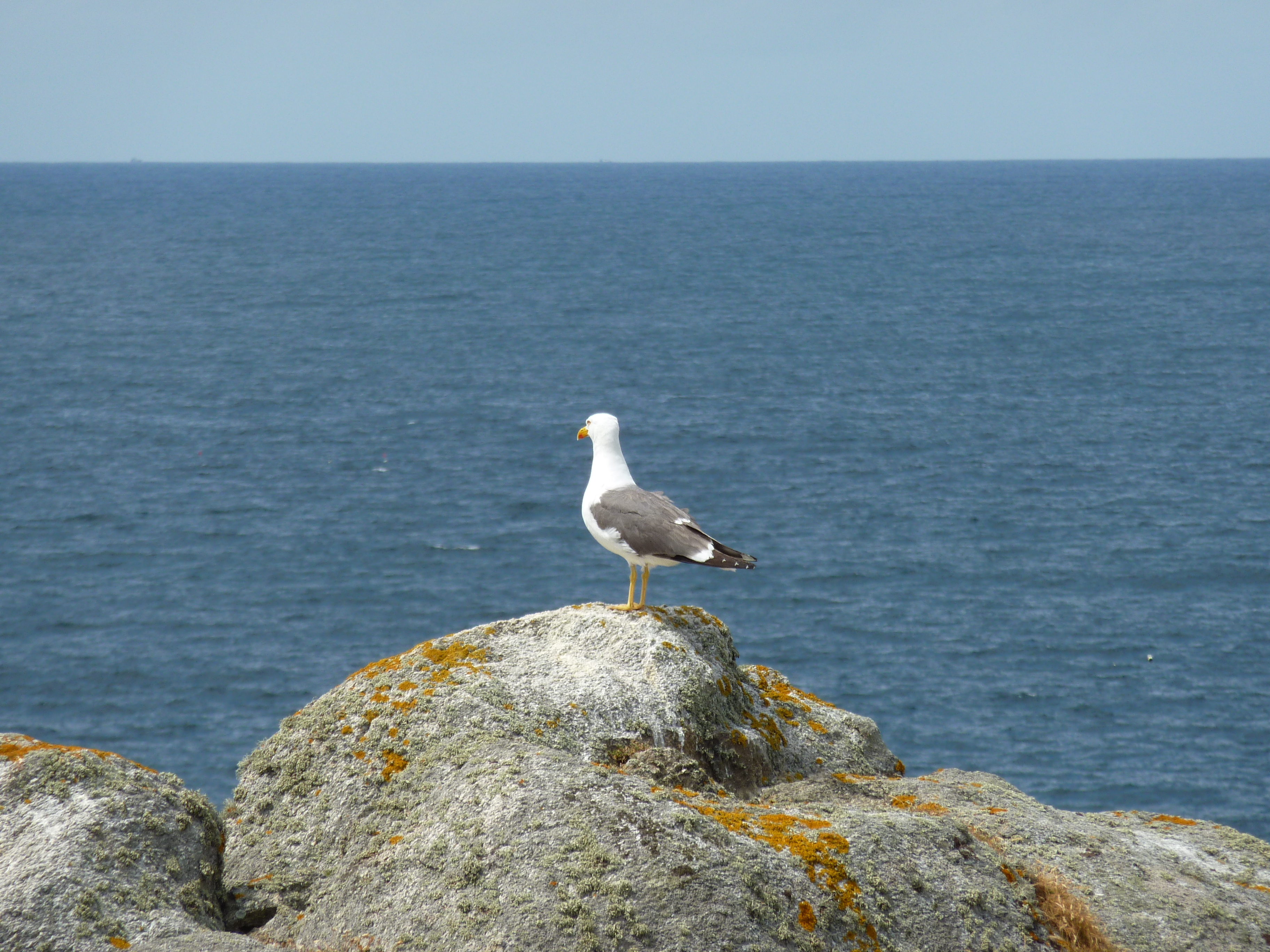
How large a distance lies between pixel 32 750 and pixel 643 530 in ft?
20.3

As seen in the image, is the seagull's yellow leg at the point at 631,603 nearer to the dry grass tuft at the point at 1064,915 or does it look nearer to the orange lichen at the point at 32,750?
the dry grass tuft at the point at 1064,915

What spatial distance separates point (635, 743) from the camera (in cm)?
1087

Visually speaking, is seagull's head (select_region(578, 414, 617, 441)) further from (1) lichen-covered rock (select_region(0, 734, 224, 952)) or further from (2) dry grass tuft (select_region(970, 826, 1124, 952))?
(2) dry grass tuft (select_region(970, 826, 1124, 952))

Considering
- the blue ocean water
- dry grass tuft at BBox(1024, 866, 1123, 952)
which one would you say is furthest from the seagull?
the blue ocean water

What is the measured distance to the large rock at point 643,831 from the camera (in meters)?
8.55

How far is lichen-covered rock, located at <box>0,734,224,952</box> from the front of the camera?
26.0 feet

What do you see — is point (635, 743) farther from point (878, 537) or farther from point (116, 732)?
point (878, 537)

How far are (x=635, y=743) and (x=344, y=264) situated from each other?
193 meters

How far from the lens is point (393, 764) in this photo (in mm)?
10461

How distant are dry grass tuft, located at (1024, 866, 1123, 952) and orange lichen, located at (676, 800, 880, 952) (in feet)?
6.66

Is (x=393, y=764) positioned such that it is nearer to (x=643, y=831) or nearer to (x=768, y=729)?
(x=643, y=831)

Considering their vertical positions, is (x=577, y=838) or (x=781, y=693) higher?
(x=577, y=838)

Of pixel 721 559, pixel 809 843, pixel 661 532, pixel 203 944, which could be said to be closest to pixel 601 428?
pixel 661 532

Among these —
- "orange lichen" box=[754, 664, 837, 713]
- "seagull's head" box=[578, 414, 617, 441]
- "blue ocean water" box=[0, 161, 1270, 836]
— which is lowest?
"blue ocean water" box=[0, 161, 1270, 836]
